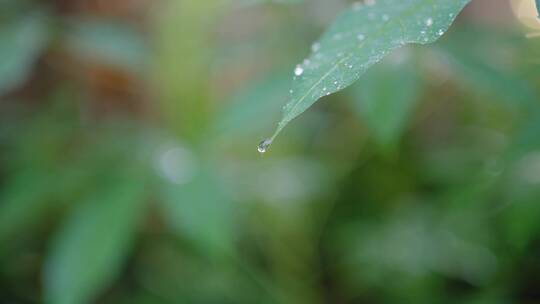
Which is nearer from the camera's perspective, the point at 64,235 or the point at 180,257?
the point at 64,235

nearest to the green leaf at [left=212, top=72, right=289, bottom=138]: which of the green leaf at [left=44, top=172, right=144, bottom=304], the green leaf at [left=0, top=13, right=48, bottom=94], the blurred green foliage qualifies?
the blurred green foliage

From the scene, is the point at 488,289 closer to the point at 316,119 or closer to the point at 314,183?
the point at 314,183

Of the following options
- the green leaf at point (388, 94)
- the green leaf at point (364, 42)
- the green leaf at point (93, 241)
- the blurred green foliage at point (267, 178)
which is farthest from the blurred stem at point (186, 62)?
the green leaf at point (364, 42)

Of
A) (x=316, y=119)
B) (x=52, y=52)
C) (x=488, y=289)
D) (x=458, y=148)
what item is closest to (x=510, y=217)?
(x=488, y=289)

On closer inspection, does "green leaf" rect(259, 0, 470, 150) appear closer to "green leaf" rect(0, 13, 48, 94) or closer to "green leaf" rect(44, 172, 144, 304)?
"green leaf" rect(44, 172, 144, 304)

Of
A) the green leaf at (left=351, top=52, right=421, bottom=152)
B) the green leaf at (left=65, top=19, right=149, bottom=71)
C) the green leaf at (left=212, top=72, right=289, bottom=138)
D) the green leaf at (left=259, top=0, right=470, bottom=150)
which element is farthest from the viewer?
the green leaf at (left=65, top=19, right=149, bottom=71)

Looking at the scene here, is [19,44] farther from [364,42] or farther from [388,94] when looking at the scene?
[364,42]
